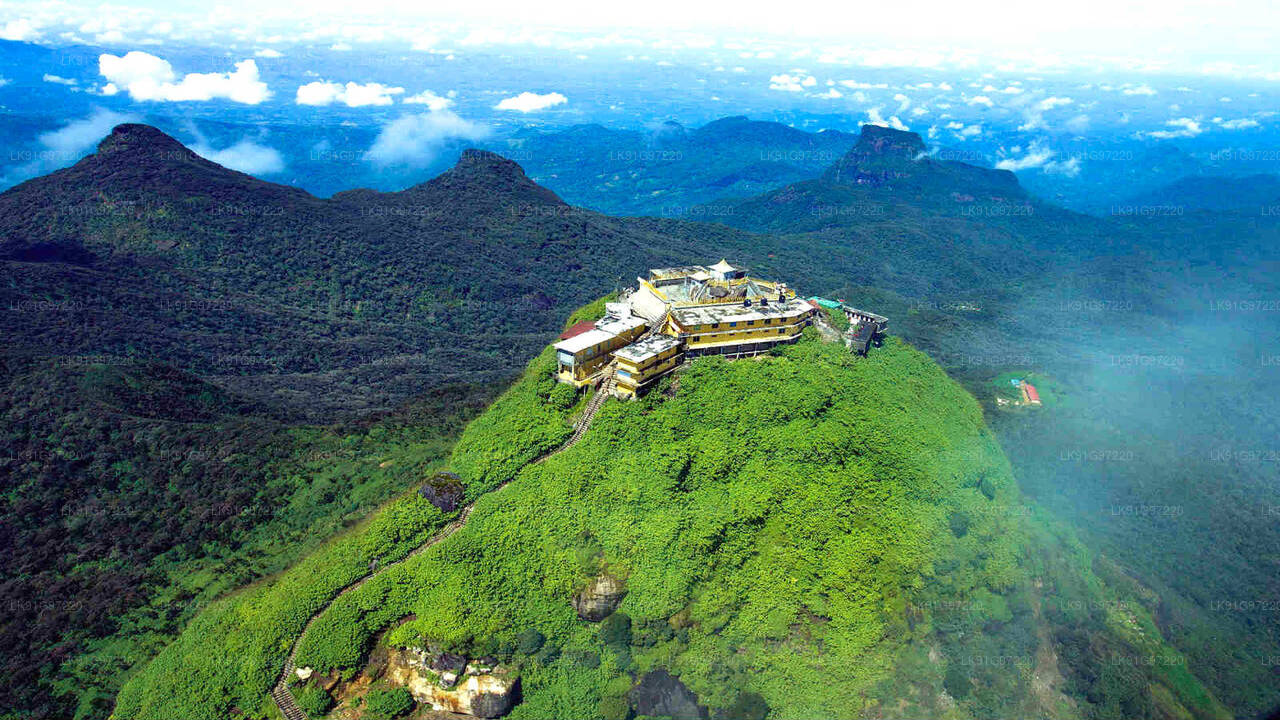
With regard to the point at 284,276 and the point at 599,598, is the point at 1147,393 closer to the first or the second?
the point at 599,598

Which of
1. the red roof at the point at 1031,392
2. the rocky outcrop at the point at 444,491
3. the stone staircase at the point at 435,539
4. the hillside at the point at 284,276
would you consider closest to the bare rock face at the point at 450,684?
the stone staircase at the point at 435,539

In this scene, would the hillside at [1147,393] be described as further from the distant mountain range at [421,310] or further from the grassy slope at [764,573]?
the grassy slope at [764,573]

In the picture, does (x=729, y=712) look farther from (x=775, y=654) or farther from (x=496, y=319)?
(x=496, y=319)

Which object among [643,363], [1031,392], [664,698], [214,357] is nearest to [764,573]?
[664,698]

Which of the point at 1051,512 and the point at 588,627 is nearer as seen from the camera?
Result: the point at 588,627

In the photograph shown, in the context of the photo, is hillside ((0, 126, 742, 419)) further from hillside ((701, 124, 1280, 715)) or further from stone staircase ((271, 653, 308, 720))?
hillside ((701, 124, 1280, 715))

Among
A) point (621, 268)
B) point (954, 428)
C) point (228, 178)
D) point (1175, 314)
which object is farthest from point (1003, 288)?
point (228, 178)

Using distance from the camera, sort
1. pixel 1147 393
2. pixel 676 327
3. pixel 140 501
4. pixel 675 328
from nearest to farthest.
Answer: pixel 676 327
pixel 675 328
pixel 140 501
pixel 1147 393
